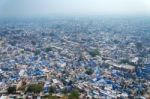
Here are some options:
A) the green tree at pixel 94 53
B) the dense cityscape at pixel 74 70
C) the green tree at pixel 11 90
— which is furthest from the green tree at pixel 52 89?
the green tree at pixel 94 53

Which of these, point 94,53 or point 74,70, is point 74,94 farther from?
point 94,53

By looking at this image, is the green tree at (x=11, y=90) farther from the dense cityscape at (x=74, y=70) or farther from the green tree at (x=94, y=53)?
the green tree at (x=94, y=53)

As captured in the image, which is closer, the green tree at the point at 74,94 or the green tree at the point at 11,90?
the green tree at the point at 74,94

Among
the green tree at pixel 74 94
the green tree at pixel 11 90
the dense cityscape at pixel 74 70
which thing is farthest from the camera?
the green tree at pixel 11 90

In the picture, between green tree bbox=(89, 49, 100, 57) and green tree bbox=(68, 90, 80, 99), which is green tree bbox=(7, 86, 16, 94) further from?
green tree bbox=(89, 49, 100, 57)

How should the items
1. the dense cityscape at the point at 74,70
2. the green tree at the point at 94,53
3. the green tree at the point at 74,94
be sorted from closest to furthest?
the green tree at the point at 74,94, the dense cityscape at the point at 74,70, the green tree at the point at 94,53

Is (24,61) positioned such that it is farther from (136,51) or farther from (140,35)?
(140,35)

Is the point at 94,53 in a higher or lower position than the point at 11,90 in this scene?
lower

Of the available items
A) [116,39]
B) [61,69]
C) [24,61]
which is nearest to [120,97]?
[61,69]

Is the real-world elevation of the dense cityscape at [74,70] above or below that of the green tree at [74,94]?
below

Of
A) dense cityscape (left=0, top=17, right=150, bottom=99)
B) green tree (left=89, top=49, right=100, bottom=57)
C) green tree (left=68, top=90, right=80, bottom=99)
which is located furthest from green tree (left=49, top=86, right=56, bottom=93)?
green tree (left=89, top=49, right=100, bottom=57)

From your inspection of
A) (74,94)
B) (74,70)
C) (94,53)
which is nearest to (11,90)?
(74,94)
